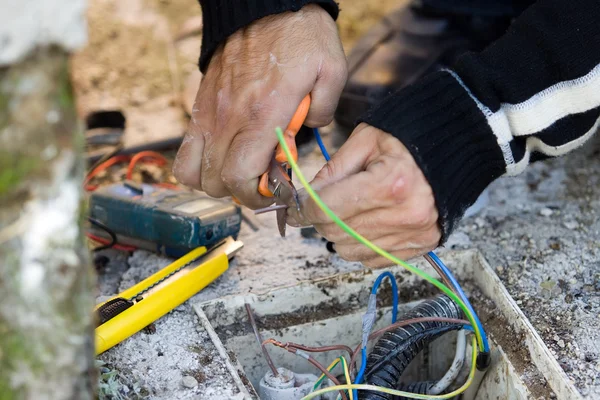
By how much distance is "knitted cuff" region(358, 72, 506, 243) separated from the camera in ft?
3.08

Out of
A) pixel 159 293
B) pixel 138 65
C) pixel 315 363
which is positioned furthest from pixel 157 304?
pixel 138 65

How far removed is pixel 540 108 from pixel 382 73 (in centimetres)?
84

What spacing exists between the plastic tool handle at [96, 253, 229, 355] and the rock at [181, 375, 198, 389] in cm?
12

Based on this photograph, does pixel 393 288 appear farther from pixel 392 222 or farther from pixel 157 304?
pixel 157 304

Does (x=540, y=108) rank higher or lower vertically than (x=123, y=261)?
higher

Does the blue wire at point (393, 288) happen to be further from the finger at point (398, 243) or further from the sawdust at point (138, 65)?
the sawdust at point (138, 65)

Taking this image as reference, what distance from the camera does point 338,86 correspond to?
1132mm

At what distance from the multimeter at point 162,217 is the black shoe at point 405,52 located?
544 millimetres

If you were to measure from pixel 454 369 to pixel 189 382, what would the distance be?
408 mm

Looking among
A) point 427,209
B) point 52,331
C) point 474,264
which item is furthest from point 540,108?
point 52,331

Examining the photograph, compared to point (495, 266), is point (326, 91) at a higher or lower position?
higher

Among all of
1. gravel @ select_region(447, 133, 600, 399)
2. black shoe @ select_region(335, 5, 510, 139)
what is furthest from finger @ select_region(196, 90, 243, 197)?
black shoe @ select_region(335, 5, 510, 139)

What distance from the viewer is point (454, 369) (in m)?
1.09

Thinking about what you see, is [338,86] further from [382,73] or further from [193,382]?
[382,73]
